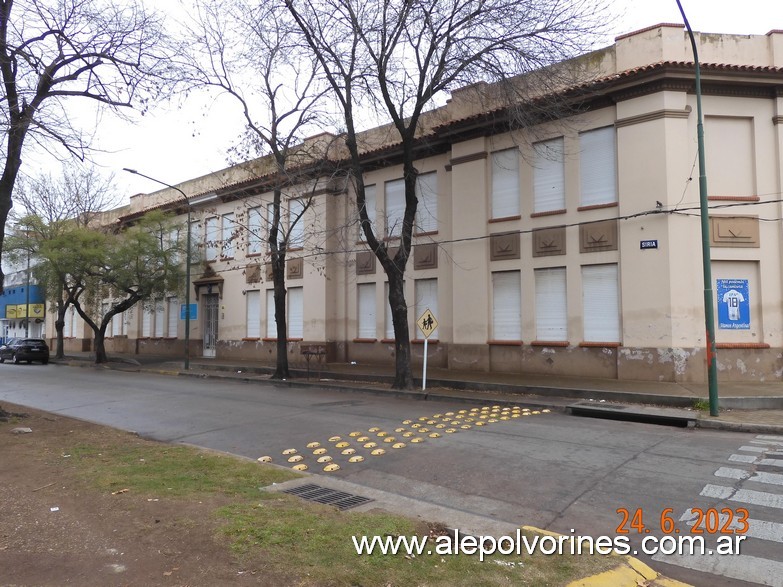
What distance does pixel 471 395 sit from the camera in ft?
48.2

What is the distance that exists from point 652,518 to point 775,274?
42.0 feet

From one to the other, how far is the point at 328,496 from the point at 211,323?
25.1 metres

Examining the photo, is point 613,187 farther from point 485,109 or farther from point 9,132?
point 9,132

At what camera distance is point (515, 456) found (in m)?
8.02

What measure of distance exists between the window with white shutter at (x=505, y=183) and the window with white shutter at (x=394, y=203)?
4.16 metres

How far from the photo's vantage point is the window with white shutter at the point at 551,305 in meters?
17.0

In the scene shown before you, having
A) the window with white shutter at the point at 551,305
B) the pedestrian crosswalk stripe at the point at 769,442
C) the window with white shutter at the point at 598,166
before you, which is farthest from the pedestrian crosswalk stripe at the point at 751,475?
the window with white shutter at the point at 598,166

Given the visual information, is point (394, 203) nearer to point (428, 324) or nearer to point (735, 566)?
point (428, 324)

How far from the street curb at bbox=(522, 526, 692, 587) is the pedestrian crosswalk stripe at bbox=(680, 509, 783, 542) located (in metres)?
1.39

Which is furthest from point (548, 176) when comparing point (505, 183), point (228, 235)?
point (228, 235)

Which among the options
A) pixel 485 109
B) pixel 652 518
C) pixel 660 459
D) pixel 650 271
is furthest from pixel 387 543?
pixel 485 109

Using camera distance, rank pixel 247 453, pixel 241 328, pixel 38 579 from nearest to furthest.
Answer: pixel 38 579
pixel 247 453
pixel 241 328

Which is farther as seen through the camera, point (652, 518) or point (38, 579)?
point (652, 518)

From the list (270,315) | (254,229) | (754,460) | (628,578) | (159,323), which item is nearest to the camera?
(628,578)
